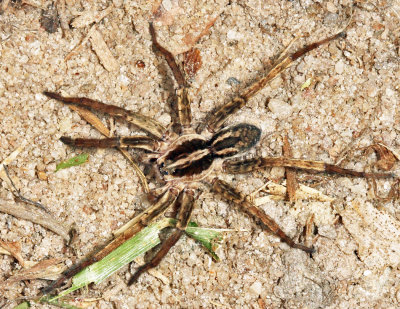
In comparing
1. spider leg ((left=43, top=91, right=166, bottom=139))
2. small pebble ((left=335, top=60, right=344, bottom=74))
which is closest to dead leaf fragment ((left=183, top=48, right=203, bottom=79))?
spider leg ((left=43, top=91, right=166, bottom=139))

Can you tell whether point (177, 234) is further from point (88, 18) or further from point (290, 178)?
point (88, 18)

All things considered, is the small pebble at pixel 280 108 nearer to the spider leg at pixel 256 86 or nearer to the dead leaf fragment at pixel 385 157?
the spider leg at pixel 256 86

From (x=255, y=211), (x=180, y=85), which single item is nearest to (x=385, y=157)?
(x=255, y=211)

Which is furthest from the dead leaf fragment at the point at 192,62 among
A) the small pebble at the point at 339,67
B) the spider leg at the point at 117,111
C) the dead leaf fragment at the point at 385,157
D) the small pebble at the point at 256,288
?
the small pebble at the point at 256,288

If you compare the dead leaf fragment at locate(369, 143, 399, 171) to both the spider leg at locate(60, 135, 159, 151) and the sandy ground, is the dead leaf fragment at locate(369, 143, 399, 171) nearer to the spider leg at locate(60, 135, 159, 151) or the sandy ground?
the sandy ground

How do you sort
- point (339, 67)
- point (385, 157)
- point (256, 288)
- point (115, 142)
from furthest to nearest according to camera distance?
point (339, 67)
point (385, 157)
point (256, 288)
point (115, 142)

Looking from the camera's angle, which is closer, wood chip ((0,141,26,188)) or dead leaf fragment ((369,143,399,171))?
wood chip ((0,141,26,188))

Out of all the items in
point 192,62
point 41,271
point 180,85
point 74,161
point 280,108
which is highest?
point 192,62

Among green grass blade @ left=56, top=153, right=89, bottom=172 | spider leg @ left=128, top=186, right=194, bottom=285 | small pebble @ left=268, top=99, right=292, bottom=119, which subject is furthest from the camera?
small pebble @ left=268, top=99, right=292, bottom=119
